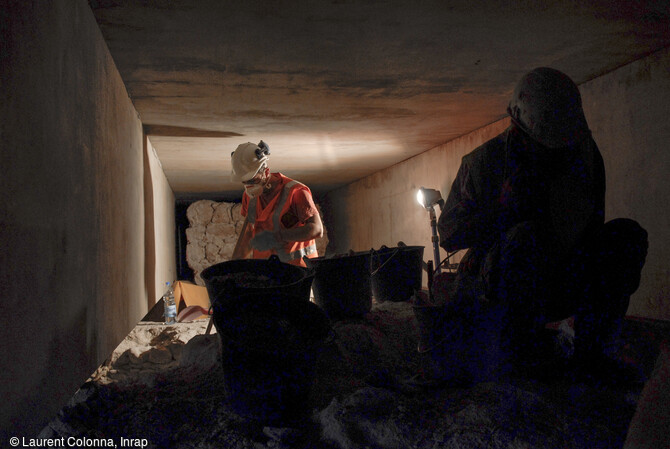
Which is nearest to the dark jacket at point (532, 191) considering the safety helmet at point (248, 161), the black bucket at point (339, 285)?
the black bucket at point (339, 285)

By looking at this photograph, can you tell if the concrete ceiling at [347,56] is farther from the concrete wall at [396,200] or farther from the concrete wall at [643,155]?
the concrete wall at [396,200]

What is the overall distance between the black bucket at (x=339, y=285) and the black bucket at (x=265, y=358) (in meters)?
1.14

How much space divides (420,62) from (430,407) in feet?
7.25

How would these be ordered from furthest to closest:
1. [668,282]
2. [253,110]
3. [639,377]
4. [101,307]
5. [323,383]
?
[253,110] → [668,282] → [101,307] → [323,383] → [639,377]

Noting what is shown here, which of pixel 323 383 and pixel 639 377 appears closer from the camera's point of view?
pixel 639 377

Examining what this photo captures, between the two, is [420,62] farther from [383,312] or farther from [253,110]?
[383,312]

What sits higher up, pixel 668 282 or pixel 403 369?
pixel 668 282

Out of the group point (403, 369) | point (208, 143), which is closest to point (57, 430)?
point (403, 369)

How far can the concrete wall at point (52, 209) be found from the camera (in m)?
1.13

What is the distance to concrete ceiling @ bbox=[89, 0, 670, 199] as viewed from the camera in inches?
84.6

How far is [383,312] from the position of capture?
3.28m

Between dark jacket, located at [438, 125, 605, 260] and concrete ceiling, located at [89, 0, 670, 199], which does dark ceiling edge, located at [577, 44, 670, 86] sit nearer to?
concrete ceiling, located at [89, 0, 670, 199]

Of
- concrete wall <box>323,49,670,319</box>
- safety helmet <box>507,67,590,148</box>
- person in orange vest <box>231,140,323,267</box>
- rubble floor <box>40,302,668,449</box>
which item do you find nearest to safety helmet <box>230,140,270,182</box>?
person in orange vest <box>231,140,323,267</box>

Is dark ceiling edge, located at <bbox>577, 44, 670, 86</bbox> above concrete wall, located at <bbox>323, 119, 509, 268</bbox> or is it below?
above
